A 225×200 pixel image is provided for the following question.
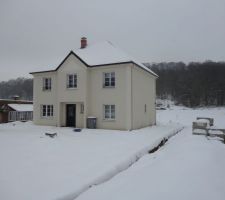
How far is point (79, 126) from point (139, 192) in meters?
14.0

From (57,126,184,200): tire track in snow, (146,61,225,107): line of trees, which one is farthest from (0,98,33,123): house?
(146,61,225,107): line of trees

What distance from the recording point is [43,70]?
20.4 meters

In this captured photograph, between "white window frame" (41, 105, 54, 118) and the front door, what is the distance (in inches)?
77.5

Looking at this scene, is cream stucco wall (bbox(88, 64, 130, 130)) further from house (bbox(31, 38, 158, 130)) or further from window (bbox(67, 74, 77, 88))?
window (bbox(67, 74, 77, 88))

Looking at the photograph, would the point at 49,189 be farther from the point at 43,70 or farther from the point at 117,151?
the point at 43,70

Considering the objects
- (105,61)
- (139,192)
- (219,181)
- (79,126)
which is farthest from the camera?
(79,126)

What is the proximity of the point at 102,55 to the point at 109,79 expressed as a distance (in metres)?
2.70

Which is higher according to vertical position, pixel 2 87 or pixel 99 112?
pixel 2 87

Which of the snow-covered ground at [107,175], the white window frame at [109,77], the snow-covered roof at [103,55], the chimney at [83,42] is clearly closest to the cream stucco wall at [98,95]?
the white window frame at [109,77]

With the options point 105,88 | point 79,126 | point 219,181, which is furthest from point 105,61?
point 219,181

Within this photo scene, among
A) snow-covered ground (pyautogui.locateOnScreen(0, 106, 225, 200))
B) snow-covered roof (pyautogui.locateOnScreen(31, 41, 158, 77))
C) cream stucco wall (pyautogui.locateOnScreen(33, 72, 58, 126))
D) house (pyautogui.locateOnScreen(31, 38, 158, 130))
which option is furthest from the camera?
cream stucco wall (pyautogui.locateOnScreen(33, 72, 58, 126))

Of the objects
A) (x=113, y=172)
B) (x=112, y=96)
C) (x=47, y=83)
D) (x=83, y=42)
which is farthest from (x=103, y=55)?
(x=113, y=172)

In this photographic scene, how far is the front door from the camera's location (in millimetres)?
19031

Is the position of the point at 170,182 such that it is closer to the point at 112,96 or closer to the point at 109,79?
the point at 112,96
